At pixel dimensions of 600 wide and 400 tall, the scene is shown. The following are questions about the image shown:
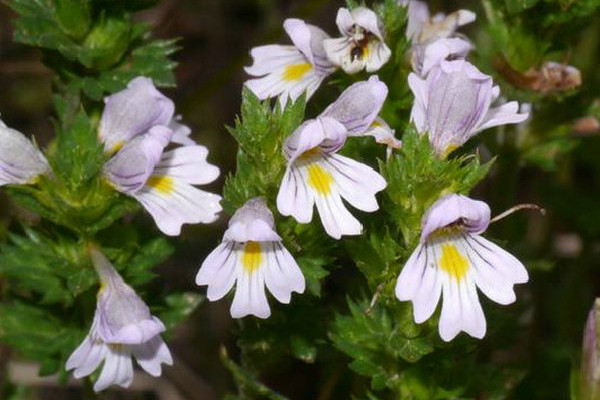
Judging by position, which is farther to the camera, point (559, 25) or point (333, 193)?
point (559, 25)

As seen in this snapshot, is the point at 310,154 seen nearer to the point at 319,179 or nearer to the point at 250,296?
the point at 319,179

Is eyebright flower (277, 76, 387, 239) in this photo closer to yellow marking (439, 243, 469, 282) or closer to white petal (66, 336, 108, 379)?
yellow marking (439, 243, 469, 282)

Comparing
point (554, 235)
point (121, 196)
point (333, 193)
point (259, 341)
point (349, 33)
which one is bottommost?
point (554, 235)

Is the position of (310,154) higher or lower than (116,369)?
higher

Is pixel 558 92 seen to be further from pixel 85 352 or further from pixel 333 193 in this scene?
pixel 85 352

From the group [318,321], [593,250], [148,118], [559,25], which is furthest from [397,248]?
[593,250]

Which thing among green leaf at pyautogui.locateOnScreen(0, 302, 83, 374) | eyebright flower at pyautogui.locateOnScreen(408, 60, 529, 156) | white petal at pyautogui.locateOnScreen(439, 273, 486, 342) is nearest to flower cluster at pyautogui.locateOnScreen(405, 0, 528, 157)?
eyebright flower at pyautogui.locateOnScreen(408, 60, 529, 156)

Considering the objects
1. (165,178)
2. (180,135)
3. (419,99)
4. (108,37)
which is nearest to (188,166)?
(165,178)
